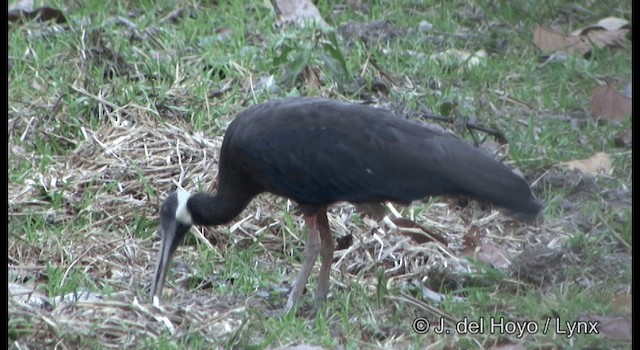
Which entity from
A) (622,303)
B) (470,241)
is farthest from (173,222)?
(622,303)

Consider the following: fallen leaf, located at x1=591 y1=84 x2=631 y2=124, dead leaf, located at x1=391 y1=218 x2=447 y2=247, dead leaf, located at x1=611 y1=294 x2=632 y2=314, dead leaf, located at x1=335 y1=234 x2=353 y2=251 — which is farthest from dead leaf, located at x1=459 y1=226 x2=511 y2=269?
fallen leaf, located at x1=591 y1=84 x2=631 y2=124

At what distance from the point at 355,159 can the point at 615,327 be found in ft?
4.29

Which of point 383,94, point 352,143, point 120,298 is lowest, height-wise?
point 383,94

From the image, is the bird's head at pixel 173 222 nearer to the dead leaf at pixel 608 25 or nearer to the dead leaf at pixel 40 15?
the dead leaf at pixel 40 15

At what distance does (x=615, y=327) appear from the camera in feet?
16.7

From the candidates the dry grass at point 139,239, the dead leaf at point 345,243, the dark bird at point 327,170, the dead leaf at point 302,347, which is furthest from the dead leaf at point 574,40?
the dead leaf at point 302,347

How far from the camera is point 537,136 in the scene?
300 inches

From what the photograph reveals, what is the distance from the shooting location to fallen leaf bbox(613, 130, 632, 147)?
7.23 metres

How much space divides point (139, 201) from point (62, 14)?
247cm

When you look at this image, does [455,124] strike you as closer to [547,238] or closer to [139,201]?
[547,238]

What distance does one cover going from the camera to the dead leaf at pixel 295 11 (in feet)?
30.2

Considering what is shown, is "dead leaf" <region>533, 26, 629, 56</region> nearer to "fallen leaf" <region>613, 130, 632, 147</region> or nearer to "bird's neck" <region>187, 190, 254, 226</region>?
"fallen leaf" <region>613, 130, 632, 147</region>

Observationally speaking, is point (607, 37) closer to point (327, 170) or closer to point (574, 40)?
point (574, 40)

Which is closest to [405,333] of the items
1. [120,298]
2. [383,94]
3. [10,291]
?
[120,298]
